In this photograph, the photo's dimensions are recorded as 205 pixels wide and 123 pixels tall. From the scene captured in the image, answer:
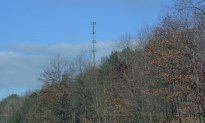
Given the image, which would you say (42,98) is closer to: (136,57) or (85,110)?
(85,110)

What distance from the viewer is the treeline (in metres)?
34.7

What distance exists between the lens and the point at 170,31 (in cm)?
4356

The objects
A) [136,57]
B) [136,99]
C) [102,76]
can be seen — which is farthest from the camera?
[102,76]

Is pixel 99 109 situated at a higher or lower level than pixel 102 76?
lower

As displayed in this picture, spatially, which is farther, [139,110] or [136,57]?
[136,57]

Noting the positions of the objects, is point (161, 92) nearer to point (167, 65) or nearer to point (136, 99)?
point (167, 65)

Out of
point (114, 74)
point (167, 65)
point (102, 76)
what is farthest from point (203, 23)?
point (102, 76)

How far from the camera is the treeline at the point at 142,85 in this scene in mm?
34688

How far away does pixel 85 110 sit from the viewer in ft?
269

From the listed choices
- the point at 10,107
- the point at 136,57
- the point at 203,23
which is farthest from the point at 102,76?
the point at 10,107

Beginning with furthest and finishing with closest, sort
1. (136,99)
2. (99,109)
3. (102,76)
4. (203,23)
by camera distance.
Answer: (102,76) → (99,109) → (136,99) → (203,23)

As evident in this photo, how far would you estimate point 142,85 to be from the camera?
52844 millimetres

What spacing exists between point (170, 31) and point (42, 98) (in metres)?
44.3

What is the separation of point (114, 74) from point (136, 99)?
41.4 ft
